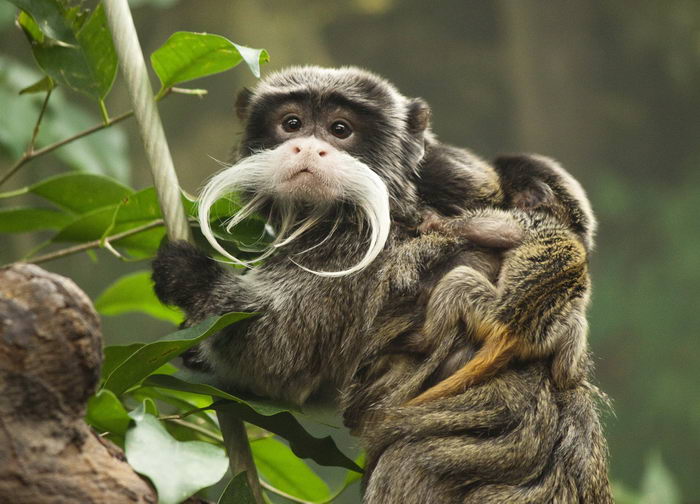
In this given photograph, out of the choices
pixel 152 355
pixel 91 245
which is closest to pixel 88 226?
pixel 91 245

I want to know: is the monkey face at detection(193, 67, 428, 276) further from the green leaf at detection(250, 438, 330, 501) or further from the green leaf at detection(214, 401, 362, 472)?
the green leaf at detection(250, 438, 330, 501)

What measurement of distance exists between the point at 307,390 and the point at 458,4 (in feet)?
18.0

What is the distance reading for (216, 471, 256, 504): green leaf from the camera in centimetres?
167

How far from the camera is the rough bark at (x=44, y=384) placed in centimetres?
131

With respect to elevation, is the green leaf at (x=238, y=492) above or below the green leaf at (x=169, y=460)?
below

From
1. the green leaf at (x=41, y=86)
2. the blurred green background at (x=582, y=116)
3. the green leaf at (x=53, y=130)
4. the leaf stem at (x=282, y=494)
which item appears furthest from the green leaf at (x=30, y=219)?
the blurred green background at (x=582, y=116)

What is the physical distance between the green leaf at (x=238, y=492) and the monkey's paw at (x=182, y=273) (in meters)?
0.57

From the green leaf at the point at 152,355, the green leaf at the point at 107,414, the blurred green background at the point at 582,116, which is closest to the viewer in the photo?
the green leaf at the point at 107,414

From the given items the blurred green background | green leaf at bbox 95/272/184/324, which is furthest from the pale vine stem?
Answer: the blurred green background

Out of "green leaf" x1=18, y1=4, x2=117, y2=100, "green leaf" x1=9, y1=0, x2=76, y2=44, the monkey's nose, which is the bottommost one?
the monkey's nose

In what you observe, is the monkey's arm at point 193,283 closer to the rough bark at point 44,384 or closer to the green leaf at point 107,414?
the green leaf at point 107,414

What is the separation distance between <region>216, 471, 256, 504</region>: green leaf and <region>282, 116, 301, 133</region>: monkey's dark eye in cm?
101

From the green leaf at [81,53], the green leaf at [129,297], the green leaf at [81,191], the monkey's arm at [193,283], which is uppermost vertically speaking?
the green leaf at [81,53]

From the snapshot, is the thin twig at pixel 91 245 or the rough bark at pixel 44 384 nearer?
the rough bark at pixel 44 384
